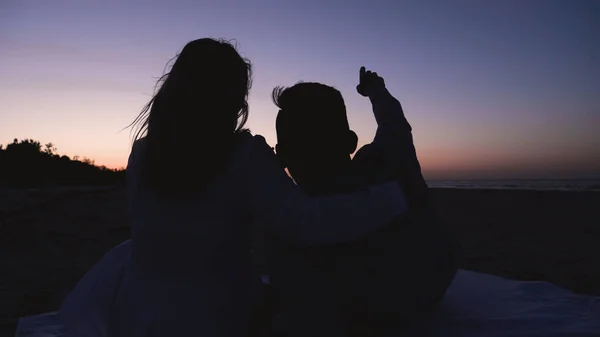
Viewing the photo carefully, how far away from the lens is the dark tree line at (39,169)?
990 cm

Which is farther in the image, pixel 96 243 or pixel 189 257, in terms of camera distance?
pixel 96 243

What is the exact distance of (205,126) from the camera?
4.14 feet

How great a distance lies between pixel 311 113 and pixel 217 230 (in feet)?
1.59

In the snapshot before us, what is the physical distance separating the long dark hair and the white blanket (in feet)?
2.09

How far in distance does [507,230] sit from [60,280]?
672 centimetres

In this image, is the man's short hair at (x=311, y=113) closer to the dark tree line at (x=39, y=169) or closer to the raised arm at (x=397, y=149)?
the raised arm at (x=397, y=149)

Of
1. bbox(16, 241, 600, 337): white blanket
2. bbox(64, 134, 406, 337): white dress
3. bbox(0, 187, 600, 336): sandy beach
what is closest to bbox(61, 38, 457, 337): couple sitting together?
bbox(64, 134, 406, 337): white dress

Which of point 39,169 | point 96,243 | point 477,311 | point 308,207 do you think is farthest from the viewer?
point 39,169

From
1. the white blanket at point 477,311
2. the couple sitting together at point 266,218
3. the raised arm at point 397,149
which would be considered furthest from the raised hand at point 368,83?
the white blanket at point 477,311

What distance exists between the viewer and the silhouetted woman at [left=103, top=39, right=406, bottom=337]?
123 centimetres

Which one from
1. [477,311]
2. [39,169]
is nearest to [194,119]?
[477,311]

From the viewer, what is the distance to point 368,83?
1840mm

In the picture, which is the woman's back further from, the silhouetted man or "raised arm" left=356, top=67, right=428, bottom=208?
"raised arm" left=356, top=67, right=428, bottom=208

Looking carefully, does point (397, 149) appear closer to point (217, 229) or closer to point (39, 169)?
point (217, 229)
